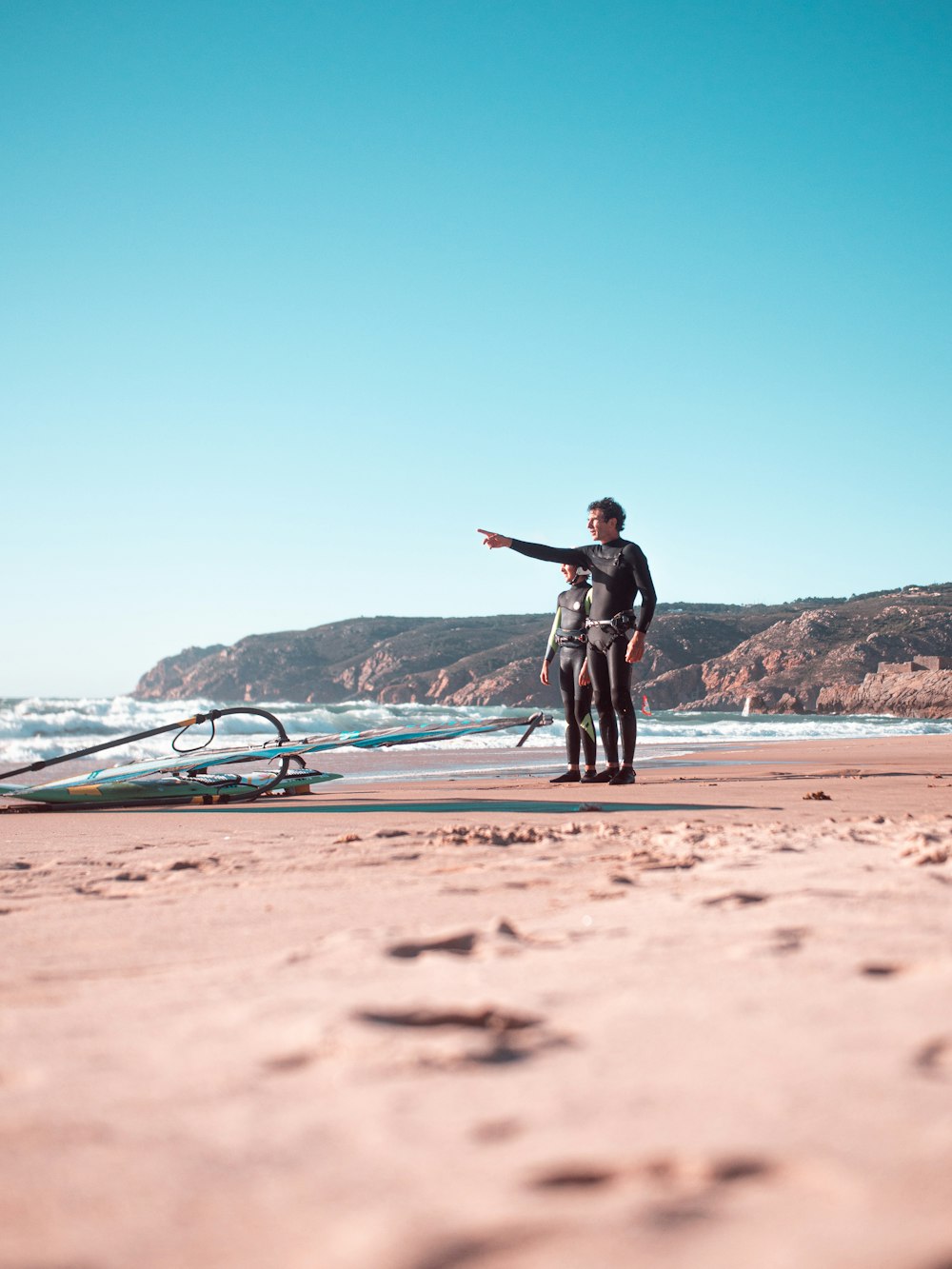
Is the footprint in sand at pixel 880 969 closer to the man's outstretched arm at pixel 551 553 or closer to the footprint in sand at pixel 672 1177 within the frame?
the footprint in sand at pixel 672 1177

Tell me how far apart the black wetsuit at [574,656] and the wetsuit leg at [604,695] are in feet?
1.15

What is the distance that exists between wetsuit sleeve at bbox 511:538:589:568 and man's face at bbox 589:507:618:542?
0.16 m

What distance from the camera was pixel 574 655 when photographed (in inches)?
278

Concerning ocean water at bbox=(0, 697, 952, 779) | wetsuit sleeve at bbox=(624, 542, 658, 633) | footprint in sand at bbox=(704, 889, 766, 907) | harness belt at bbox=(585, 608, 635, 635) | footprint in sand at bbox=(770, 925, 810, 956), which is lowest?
ocean water at bbox=(0, 697, 952, 779)

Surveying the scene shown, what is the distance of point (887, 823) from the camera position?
3.63m

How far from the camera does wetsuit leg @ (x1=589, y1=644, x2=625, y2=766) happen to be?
21.0 feet

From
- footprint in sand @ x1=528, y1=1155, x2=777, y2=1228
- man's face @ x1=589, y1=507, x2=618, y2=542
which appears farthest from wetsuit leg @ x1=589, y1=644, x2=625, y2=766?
footprint in sand @ x1=528, y1=1155, x2=777, y2=1228

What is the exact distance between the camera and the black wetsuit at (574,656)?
6.96 m

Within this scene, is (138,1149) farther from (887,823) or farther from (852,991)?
(887,823)

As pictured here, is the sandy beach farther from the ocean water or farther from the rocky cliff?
the rocky cliff

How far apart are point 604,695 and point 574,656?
0.67 m

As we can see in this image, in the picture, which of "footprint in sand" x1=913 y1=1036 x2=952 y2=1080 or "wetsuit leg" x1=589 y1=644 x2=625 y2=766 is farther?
"wetsuit leg" x1=589 y1=644 x2=625 y2=766

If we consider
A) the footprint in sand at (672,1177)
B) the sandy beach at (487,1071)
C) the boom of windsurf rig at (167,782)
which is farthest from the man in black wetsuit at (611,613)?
the footprint in sand at (672,1177)

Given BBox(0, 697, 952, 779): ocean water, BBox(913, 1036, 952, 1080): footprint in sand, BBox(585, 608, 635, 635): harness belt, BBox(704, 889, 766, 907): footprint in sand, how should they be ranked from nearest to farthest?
BBox(913, 1036, 952, 1080): footprint in sand → BBox(704, 889, 766, 907): footprint in sand → BBox(585, 608, 635, 635): harness belt → BBox(0, 697, 952, 779): ocean water
